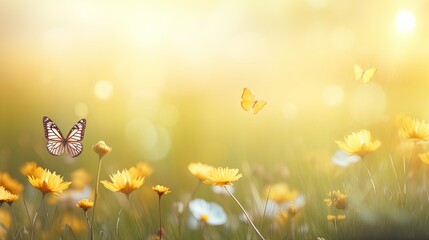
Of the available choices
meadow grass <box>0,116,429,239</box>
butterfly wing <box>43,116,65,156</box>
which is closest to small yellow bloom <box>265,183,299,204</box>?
meadow grass <box>0,116,429,239</box>

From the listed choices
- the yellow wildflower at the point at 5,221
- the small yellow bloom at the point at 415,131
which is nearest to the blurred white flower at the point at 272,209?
the small yellow bloom at the point at 415,131

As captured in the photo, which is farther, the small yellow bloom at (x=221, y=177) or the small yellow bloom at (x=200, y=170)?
the small yellow bloom at (x=200, y=170)

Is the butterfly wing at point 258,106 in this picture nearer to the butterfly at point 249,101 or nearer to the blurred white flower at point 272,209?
the butterfly at point 249,101

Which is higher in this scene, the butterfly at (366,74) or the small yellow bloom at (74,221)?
the butterfly at (366,74)

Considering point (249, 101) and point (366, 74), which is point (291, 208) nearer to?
point (249, 101)

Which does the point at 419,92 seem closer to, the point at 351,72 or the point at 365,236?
the point at 351,72

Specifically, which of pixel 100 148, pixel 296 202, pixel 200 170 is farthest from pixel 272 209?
pixel 100 148

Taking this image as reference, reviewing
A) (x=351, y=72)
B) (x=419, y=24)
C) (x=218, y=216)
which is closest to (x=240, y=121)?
(x=351, y=72)
